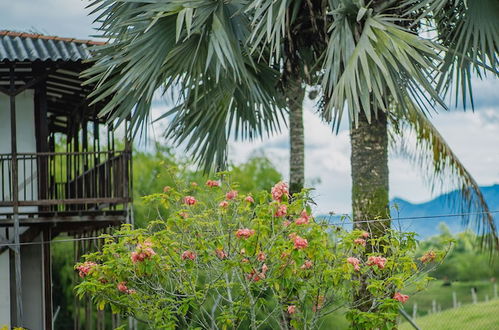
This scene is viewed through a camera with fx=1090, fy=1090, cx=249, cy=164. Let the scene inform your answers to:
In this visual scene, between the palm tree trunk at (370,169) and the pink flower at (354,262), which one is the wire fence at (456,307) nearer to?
the palm tree trunk at (370,169)

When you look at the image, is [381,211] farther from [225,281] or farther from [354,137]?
[225,281]

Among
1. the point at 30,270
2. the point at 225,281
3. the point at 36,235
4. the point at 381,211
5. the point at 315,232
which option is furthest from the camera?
the point at 30,270

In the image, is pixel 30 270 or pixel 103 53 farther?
pixel 30 270

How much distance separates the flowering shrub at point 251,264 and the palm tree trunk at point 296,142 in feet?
17.3

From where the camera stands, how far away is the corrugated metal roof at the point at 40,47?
16453 mm

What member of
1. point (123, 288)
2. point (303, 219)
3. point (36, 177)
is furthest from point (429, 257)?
point (36, 177)

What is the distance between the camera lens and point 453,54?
1263 cm

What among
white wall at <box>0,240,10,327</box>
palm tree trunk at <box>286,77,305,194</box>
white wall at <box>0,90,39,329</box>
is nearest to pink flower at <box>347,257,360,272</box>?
palm tree trunk at <box>286,77,305,194</box>

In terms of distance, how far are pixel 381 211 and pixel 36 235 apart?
249 inches

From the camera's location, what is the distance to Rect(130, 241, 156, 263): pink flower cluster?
11453 mm

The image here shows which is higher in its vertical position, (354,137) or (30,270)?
(354,137)

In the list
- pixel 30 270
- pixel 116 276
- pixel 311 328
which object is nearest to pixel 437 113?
pixel 311 328

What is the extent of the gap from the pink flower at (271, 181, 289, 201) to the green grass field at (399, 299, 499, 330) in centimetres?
1756

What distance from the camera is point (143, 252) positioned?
1147 centimetres
